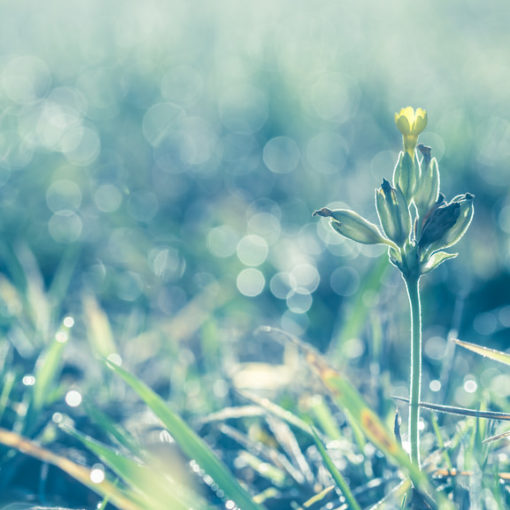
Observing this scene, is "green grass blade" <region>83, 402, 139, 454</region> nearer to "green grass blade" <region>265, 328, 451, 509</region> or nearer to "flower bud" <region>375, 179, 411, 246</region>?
"green grass blade" <region>265, 328, 451, 509</region>

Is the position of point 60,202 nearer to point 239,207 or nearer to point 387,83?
point 239,207

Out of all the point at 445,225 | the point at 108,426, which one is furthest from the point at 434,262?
the point at 108,426

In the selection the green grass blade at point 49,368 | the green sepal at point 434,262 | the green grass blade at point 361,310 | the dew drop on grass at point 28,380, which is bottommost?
the green grass blade at point 361,310

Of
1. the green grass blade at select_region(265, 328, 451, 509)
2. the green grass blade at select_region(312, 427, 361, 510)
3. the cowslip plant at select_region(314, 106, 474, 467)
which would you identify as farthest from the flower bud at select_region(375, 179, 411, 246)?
the green grass blade at select_region(312, 427, 361, 510)

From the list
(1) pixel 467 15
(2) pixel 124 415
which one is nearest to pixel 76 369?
(2) pixel 124 415

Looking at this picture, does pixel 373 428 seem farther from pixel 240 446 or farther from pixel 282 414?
pixel 240 446

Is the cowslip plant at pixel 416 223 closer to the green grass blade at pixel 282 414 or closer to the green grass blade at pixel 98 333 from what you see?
the green grass blade at pixel 282 414

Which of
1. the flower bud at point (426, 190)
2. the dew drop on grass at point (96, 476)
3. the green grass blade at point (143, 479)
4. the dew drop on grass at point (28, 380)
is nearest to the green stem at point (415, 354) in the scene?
the flower bud at point (426, 190)
